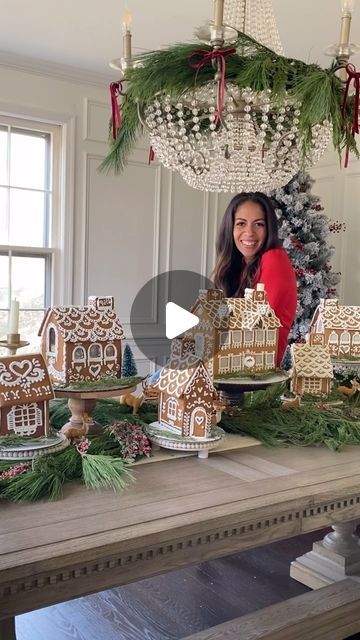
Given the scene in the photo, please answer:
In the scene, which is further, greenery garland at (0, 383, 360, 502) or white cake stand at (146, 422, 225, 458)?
white cake stand at (146, 422, 225, 458)

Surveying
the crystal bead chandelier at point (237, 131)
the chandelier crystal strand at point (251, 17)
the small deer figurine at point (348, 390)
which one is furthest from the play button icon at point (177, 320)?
the chandelier crystal strand at point (251, 17)

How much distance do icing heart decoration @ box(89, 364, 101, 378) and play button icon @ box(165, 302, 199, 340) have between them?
0.21 m

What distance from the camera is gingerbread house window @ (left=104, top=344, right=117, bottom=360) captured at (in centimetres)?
146

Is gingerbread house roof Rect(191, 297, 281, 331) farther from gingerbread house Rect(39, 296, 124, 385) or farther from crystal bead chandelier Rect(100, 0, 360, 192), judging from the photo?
crystal bead chandelier Rect(100, 0, 360, 192)

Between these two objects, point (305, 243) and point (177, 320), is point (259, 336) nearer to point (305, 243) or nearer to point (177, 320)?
point (177, 320)

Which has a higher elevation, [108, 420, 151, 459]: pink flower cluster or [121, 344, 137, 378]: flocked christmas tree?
[121, 344, 137, 378]: flocked christmas tree

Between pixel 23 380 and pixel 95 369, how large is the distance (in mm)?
257

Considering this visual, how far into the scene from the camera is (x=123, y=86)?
169cm

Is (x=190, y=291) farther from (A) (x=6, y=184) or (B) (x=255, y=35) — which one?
(B) (x=255, y=35)

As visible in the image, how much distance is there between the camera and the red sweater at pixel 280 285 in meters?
2.14

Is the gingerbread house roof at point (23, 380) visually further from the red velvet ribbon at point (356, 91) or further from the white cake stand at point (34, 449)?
the red velvet ribbon at point (356, 91)

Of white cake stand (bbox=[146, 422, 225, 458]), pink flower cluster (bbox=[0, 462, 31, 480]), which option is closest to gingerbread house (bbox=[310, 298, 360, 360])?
white cake stand (bbox=[146, 422, 225, 458])

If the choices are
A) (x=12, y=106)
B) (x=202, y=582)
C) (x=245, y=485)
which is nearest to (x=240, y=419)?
(x=245, y=485)

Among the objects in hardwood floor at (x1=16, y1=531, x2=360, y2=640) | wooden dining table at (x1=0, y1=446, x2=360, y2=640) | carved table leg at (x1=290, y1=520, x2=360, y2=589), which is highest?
wooden dining table at (x1=0, y1=446, x2=360, y2=640)
